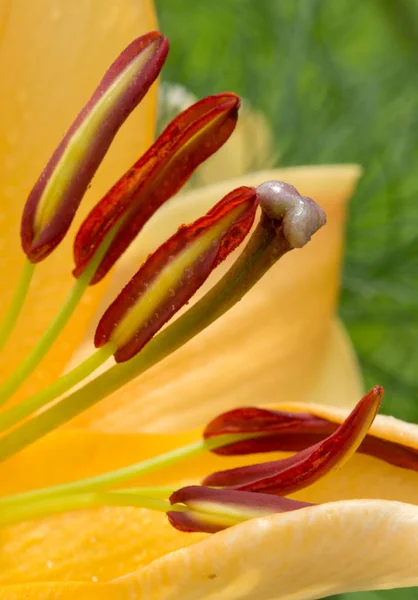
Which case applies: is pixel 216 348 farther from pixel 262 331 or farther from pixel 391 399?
pixel 391 399

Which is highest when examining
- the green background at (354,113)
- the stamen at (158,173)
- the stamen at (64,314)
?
the stamen at (158,173)


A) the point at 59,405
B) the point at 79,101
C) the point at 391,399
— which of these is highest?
the point at 79,101

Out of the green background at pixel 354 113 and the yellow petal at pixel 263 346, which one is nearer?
the yellow petal at pixel 263 346

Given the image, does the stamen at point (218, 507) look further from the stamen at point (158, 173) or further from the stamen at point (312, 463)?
the stamen at point (158, 173)

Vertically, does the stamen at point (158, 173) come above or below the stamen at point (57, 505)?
above

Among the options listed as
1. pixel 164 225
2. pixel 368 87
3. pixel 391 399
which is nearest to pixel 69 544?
pixel 164 225

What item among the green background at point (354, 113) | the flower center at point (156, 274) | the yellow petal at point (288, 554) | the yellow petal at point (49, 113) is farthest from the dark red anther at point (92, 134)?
the green background at point (354, 113)

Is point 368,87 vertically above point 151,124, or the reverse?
point 151,124
